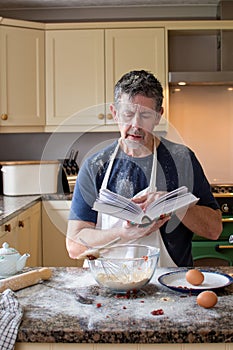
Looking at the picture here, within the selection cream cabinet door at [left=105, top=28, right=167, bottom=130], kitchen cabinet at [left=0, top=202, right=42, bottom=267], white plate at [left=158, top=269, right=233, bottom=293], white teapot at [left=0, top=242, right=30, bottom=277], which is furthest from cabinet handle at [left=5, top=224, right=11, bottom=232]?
cream cabinet door at [left=105, top=28, right=167, bottom=130]

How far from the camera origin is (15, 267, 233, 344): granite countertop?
Result: 1.13 metres

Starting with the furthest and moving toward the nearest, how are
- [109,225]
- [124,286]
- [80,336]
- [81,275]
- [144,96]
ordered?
[109,225] < [144,96] < [81,275] < [124,286] < [80,336]

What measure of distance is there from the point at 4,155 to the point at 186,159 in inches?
109

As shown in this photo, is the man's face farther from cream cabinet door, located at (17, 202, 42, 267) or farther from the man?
cream cabinet door, located at (17, 202, 42, 267)

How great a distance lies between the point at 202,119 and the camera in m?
4.21

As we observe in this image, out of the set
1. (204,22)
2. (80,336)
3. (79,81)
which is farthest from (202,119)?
(80,336)

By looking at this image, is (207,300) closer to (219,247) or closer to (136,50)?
(219,247)

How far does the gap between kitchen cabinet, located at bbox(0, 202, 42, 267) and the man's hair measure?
50.3 inches

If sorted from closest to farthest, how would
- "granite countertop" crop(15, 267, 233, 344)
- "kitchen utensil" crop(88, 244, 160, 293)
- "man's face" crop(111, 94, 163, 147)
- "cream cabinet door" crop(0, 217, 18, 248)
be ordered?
"granite countertop" crop(15, 267, 233, 344) → "kitchen utensil" crop(88, 244, 160, 293) → "man's face" crop(111, 94, 163, 147) → "cream cabinet door" crop(0, 217, 18, 248)

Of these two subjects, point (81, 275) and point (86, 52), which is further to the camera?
point (86, 52)

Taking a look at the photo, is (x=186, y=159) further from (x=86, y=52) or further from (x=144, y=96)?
(x=86, y=52)

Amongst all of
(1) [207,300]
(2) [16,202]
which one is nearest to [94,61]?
(2) [16,202]

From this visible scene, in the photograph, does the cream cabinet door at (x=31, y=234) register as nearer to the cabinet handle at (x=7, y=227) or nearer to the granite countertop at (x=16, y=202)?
the granite countertop at (x=16, y=202)

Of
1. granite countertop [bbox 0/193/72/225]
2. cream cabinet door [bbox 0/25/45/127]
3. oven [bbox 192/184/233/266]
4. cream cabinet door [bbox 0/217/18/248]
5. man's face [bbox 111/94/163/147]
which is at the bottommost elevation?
oven [bbox 192/184/233/266]
